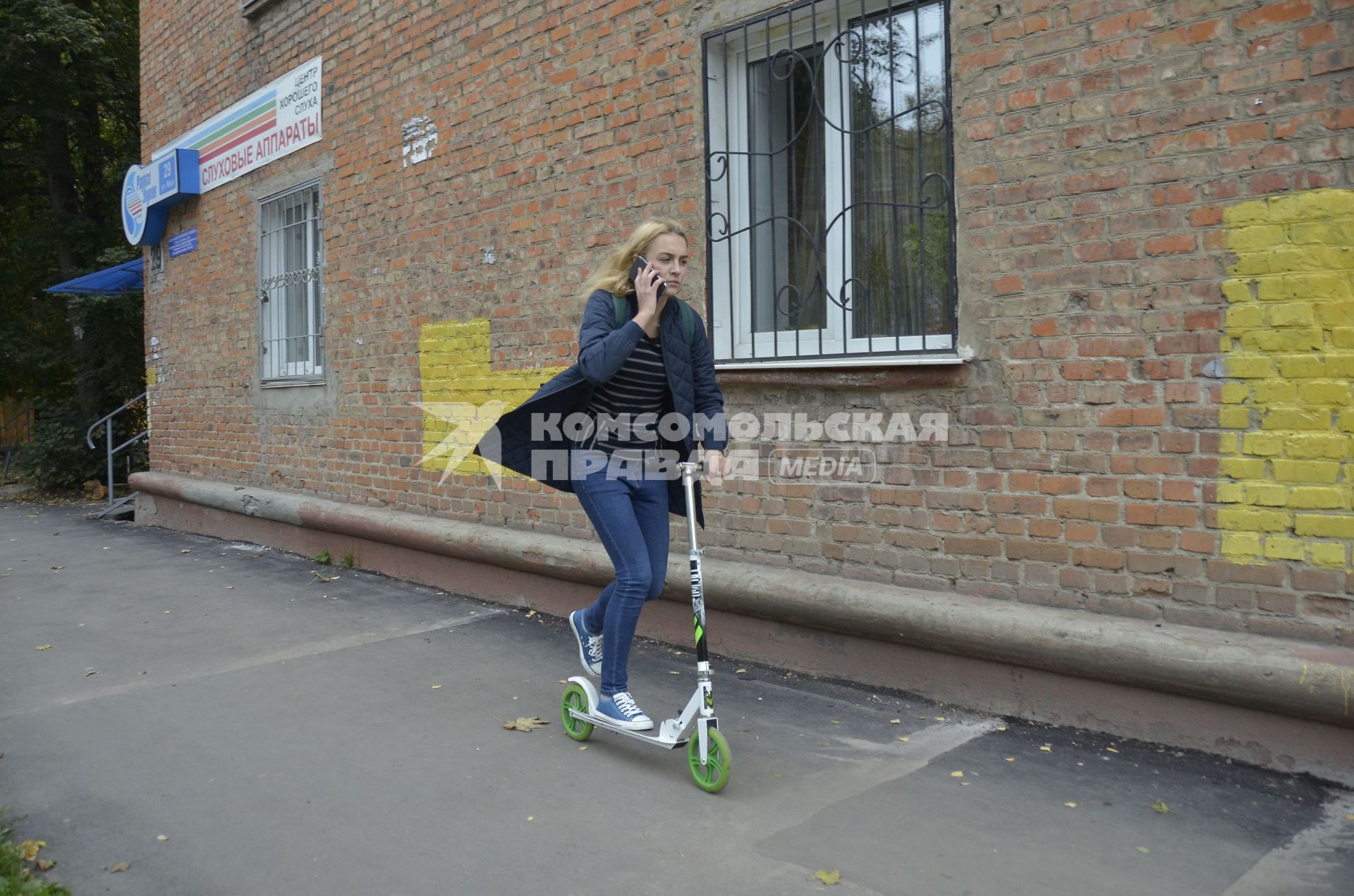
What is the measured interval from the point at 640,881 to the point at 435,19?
250 inches

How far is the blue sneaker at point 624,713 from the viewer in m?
3.96

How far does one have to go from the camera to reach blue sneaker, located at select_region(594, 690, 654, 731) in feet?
13.0

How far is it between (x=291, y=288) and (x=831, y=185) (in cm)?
601

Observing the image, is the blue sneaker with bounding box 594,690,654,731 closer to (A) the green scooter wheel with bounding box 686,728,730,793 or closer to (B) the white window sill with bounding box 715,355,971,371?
(A) the green scooter wheel with bounding box 686,728,730,793

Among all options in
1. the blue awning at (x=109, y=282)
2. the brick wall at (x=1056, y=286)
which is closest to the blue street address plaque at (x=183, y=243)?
the blue awning at (x=109, y=282)

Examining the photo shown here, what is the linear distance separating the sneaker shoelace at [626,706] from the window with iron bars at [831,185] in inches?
73.3

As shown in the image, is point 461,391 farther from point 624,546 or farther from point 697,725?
point 697,725

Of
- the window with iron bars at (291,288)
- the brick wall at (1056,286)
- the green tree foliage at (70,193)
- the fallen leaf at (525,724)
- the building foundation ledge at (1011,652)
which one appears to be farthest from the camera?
the green tree foliage at (70,193)

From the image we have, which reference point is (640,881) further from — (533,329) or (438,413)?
(438,413)

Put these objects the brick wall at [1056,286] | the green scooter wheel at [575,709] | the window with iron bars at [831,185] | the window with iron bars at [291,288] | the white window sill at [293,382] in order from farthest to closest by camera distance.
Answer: the window with iron bars at [291,288], the white window sill at [293,382], the window with iron bars at [831,185], the green scooter wheel at [575,709], the brick wall at [1056,286]

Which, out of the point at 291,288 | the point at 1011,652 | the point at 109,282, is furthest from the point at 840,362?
the point at 109,282

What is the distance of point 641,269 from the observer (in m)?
3.76

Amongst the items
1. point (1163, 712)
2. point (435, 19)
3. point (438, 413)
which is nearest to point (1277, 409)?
point (1163, 712)

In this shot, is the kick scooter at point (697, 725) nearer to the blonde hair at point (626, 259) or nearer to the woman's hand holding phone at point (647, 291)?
the woman's hand holding phone at point (647, 291)
